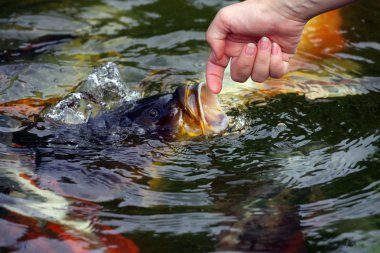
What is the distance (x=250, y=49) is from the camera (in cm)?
332

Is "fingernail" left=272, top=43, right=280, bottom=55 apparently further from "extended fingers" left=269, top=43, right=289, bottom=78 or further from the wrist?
the wrist

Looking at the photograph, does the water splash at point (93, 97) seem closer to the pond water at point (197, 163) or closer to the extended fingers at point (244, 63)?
the pond water at point (197, 163)

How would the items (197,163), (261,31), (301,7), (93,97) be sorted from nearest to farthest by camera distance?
1. (301,7)
2. (261,31)
3. (197,163)
4. (93,97)

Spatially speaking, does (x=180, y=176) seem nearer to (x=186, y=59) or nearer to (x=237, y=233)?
(x=237, y=233)

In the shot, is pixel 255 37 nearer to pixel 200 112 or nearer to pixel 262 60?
pixel 262 60

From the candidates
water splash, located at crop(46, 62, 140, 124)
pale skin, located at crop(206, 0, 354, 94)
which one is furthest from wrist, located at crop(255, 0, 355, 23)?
water splash, located at crop(46, 62, 140, 124)

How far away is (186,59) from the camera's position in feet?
17.7

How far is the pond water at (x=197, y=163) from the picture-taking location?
3.17 metres

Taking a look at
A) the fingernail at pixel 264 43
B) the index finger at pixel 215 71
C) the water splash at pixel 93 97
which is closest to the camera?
the fingernail at pixel 264 43

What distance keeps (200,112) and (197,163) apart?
1.03ft

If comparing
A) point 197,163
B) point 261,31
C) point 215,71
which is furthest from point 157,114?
point 261,31

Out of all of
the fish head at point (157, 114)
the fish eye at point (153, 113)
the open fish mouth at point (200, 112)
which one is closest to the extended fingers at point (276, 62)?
the open fish mouth at point (200, 112)

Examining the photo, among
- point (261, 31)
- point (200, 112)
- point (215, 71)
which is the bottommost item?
point (200, 112)

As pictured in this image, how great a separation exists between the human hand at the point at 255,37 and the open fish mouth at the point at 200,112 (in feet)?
1.25
